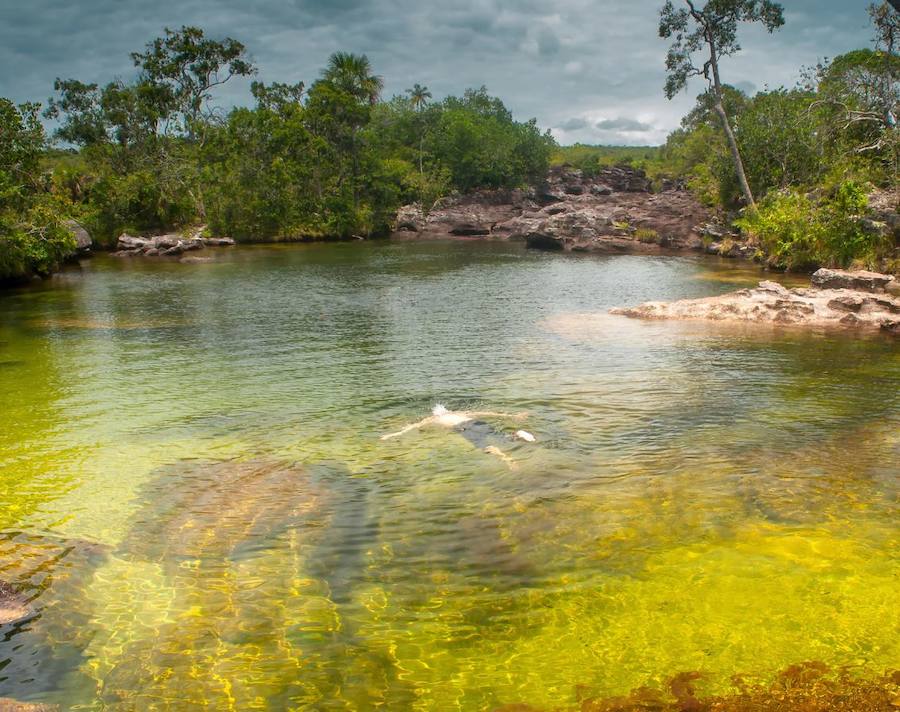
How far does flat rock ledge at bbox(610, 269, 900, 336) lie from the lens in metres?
19.5

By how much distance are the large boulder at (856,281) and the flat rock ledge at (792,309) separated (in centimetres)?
97

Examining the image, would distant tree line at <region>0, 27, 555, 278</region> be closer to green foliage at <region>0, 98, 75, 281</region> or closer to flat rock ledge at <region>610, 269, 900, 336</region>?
green foliage at <region>0, 98, 75, 281</region>

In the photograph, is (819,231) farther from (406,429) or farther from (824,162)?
(406,429)

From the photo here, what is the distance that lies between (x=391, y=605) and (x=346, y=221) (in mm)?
58392

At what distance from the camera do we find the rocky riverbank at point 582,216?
171 feet

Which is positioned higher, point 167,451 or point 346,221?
point 346,221

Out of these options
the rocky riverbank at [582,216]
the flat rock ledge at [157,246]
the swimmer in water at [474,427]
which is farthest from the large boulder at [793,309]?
the flat rock ledge at [157,246]

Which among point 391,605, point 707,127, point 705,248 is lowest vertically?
point 391,605

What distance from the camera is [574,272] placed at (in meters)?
36.2

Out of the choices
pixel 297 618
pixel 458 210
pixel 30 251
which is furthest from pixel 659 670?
pixel 458 210

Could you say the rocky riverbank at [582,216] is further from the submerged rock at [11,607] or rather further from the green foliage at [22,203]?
the submerged rock at [11,607]

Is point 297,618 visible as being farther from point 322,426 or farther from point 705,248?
point 705,248

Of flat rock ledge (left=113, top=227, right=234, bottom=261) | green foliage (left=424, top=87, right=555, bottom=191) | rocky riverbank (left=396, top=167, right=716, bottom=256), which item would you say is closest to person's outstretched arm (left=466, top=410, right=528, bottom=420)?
rocky riverbank (left=396, top=167, right=716, bottom=256)

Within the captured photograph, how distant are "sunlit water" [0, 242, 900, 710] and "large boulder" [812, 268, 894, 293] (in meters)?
7.70
